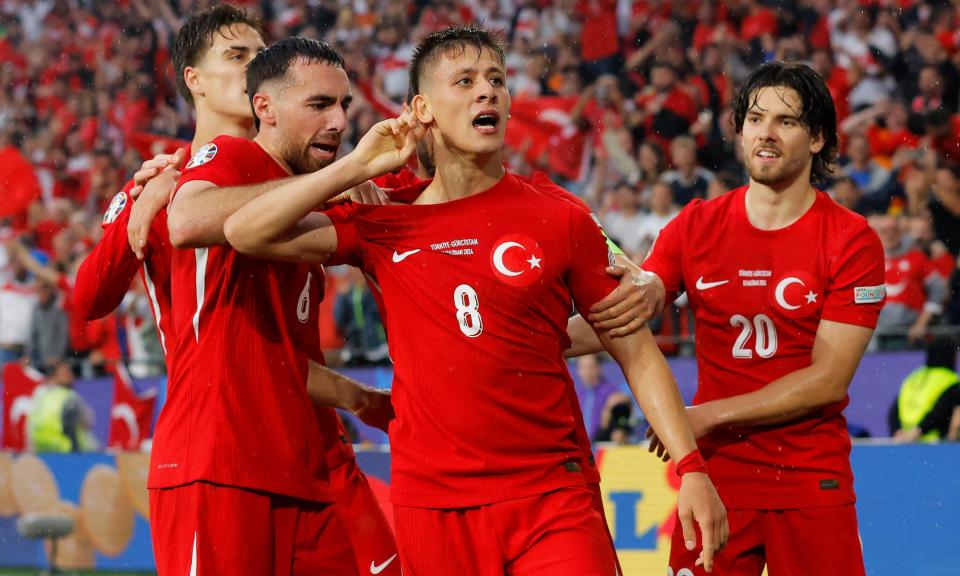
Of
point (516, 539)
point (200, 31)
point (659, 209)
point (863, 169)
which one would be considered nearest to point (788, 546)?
point (516, 539)

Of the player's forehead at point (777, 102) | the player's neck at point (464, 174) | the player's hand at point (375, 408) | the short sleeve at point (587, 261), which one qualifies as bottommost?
the player's hand at point (375, 408)

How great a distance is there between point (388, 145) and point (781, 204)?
190 cm

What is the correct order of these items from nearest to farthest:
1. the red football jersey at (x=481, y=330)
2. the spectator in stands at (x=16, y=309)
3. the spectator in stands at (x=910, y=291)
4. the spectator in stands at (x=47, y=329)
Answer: the red football jersey at (x=481, y=330) < the spectator in stands at (x=910, y=291) < the spectator in stands at (x=47, y=329) < the spectator in stands at (x=16, y=309)

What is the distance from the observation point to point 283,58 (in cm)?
490

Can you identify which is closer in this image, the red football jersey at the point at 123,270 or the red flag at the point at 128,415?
the red football jersey at the point at 123,270

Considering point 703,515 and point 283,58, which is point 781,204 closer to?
point 703,515

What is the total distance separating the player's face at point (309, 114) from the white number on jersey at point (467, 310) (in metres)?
0.92

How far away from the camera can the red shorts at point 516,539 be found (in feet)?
13.4

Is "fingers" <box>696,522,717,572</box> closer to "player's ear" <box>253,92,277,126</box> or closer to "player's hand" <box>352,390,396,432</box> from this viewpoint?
"player's hand" <box>352,390,396,432</box>

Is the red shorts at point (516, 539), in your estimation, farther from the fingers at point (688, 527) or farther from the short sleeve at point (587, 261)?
the short sleeve at point (587, 261)

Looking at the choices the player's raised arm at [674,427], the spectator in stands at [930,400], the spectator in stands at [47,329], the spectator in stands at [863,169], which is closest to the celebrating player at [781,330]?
the player's raised arm at [674,427]

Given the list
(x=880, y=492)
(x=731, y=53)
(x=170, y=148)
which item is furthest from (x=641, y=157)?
(x=880, y=492)

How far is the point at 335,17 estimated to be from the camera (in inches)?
751

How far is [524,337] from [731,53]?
33.4 ft
